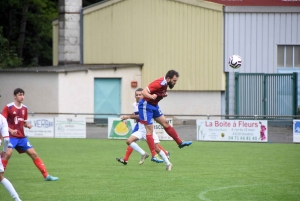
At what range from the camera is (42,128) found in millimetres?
28047

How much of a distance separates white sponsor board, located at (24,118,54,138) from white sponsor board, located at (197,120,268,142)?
21.5ft

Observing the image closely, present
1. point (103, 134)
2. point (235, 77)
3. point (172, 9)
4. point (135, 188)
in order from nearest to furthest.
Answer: point (135, 188)
point (103, 134)
point (235, 77)
point (172, 9)

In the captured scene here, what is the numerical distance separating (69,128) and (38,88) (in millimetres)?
5653

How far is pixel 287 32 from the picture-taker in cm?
3322

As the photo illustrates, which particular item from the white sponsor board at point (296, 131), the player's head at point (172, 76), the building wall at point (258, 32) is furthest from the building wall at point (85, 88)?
the player's head at point (172, 76)

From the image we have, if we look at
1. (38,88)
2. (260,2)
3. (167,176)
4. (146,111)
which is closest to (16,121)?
(146,111)

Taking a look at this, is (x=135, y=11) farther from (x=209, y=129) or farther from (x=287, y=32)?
(x=209, y=129)

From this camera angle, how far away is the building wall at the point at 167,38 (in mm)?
33594

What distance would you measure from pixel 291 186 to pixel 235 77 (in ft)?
65.8

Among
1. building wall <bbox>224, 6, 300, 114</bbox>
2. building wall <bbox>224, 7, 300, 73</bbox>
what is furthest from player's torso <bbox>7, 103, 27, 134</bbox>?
building wall <bbox>224, 7, 300, 73</bbox>

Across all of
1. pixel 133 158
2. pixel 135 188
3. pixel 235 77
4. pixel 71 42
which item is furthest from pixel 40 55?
Answer: pixel 135 188

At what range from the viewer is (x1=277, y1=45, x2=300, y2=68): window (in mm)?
33625

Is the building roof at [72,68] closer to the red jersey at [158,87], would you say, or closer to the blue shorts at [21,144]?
the red jersey at [158,87]

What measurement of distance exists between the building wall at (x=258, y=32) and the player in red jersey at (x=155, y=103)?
19.1 m
